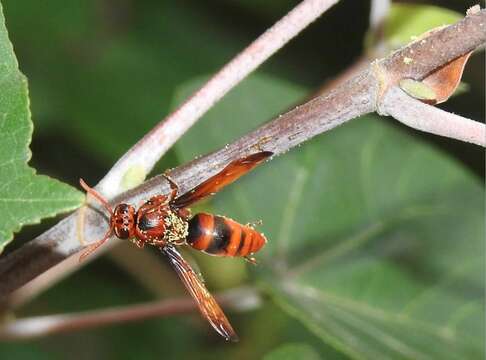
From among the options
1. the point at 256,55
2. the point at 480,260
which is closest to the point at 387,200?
the point at 480,260

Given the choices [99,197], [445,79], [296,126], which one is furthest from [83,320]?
[445,79]

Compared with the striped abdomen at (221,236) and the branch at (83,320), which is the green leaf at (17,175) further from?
the branch at (83,320)

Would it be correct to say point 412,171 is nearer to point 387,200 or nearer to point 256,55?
point 387,200

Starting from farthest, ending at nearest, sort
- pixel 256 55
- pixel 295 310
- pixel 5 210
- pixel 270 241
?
pixel 270 241
pixel 295 310
pixel 256 55
pixel 5 210

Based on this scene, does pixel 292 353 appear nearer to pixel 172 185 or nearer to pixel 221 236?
pixel 221 236

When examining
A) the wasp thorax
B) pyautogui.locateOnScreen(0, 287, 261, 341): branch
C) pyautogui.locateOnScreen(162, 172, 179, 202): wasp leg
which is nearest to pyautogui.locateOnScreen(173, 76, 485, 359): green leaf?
pyautogui.locateOnScreen(0, 287, 261, 341): branch

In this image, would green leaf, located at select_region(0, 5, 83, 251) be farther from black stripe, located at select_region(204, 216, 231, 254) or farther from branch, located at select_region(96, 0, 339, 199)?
black stripe, located at select_region(204, 216, 231, 254)
